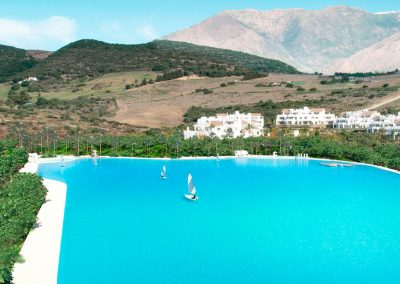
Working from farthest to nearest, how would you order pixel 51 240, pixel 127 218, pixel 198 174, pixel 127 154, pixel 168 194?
pixel 127 154 → pixel 198 174 → pixel 168 194 → pixel 127 218 → pixel 51 240

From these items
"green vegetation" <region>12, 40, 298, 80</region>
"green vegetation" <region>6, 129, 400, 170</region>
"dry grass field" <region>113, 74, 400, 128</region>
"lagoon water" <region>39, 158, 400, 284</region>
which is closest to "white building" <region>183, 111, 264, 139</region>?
"green vegetation" <region>6, 129, 400, 170</region>

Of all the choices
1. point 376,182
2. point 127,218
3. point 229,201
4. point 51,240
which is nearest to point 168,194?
point 229,201

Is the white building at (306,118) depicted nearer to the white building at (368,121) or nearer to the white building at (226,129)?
the white building at (368,121)

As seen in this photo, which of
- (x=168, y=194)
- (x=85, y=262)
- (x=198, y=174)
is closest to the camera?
(x=85, y=262)

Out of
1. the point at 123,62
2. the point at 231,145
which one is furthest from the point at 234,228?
the point at 123,62

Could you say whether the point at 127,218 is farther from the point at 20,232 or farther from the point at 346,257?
the point at 346,257

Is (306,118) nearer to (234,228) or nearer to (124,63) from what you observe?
(234,228)
